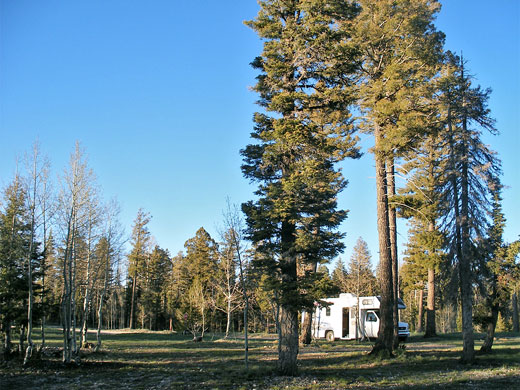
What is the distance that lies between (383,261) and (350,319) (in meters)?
12.6

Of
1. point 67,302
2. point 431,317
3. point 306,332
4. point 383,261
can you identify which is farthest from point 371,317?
point 67,302

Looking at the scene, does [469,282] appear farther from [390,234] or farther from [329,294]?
[329,294]

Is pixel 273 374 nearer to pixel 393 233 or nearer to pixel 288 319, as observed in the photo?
pixel 288 319

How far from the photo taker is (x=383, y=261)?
15.0 m

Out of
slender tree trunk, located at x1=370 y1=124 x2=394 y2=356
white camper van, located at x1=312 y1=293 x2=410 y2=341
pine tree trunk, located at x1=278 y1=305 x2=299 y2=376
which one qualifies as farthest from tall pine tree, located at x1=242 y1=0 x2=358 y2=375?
white camper van, located at x1=312 y1=293 x2=410 y2=341

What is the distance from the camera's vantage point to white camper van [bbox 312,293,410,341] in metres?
25.3

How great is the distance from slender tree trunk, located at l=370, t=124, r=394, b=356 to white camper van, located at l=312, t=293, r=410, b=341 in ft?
34.7

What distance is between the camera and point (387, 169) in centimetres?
1719

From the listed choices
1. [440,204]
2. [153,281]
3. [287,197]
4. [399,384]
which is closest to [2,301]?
[287,197]

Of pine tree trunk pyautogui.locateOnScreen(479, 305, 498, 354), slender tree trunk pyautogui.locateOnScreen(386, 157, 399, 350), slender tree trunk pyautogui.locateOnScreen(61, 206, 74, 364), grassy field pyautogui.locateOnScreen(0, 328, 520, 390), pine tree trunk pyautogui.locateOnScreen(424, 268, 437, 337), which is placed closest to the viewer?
grassy field pyautogui.locateOnScreen(0, 328, 520, 390)

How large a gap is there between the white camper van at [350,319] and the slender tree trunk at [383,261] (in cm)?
1058

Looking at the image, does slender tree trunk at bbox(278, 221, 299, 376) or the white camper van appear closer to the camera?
slender tree trunk at bbox(278, 221, 299, 376)

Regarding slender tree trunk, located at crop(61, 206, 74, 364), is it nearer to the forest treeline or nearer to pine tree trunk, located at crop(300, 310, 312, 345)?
the forest treeline

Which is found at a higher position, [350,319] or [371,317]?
[371,317]
